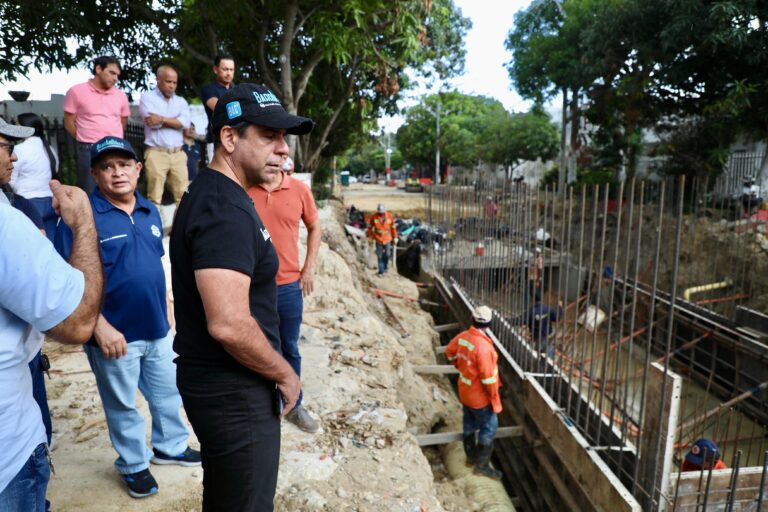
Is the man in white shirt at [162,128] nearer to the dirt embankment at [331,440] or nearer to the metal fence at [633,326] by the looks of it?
the dirt embankment at [331,440]

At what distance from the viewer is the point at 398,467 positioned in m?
3.96

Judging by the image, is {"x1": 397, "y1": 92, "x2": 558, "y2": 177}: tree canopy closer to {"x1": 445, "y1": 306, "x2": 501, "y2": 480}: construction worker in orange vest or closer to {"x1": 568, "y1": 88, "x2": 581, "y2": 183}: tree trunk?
{"x1": 568, "y1": 88, "x2": 581, "y2": 183}: tree trunk

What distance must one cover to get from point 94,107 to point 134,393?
11.3 feet

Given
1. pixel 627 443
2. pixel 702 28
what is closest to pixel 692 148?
pixel 702 28

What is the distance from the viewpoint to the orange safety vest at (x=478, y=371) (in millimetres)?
5492

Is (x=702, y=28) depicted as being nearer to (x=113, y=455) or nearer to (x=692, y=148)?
(x=692, y=148)

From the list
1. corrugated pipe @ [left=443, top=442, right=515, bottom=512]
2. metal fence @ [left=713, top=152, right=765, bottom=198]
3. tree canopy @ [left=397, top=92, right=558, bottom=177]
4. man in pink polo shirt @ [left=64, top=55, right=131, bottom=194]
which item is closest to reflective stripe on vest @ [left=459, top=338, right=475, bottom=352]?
corrugated pipe @ [left=443, top=442, right=515, bottom=512]

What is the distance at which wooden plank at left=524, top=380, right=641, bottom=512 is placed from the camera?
13.9ft

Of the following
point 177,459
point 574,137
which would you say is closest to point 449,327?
point 177,459

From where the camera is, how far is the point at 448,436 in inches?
236

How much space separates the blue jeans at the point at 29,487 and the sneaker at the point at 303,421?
2.40 metres

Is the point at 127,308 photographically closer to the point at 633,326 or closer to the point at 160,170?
the point at 160,170

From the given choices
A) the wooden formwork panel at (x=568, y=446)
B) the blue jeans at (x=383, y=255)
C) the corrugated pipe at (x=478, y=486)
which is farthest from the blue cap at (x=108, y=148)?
the blue jeans at (x=383, y=255)

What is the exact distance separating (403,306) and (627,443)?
6.70 m
